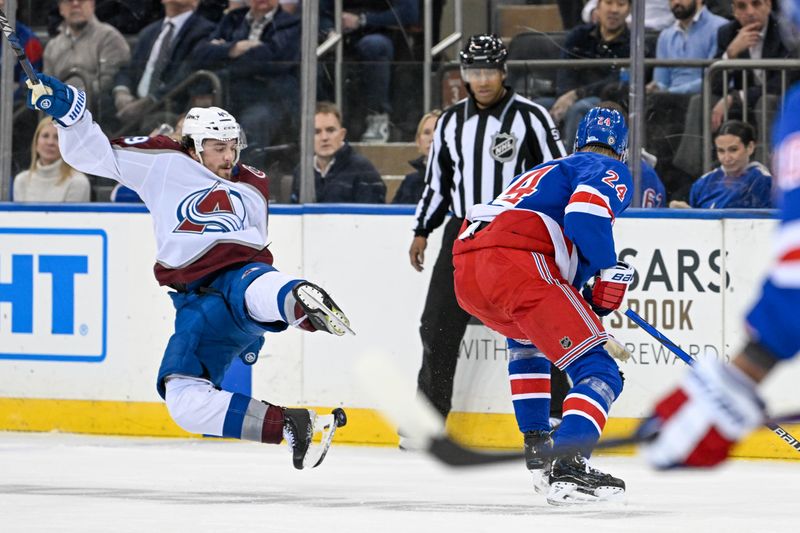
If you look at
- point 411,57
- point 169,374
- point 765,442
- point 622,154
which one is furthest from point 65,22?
point 765,442

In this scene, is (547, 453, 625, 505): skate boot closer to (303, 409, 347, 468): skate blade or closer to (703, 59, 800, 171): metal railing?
(303, 409, 347, 468): skate blade

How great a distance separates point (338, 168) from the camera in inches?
237

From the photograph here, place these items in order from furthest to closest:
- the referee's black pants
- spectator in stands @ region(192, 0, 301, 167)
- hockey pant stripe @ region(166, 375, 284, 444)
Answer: spectator in stands @ region(192, 0, 301, 167) < the referee's black pants < hockey pant stripe @ region(166, 375, 284, 444)

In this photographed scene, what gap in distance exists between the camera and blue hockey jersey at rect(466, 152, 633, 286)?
423 cm

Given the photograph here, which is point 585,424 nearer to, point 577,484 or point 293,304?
point 577,484

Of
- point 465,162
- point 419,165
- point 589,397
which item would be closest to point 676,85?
point 465,162

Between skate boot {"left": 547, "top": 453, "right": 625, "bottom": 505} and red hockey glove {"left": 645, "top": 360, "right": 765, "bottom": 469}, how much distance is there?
8.00ft

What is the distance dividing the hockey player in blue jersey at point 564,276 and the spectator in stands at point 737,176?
1199 millimetres

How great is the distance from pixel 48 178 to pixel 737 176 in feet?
9.17

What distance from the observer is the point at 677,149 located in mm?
5660

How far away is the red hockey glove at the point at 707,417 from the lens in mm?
1839

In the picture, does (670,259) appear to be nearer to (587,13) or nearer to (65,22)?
(587,13)

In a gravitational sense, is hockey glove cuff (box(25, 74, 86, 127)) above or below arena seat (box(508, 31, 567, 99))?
below

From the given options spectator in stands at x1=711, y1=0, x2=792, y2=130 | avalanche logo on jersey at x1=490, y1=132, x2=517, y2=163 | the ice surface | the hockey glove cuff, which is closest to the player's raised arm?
the hockey glove cuff
